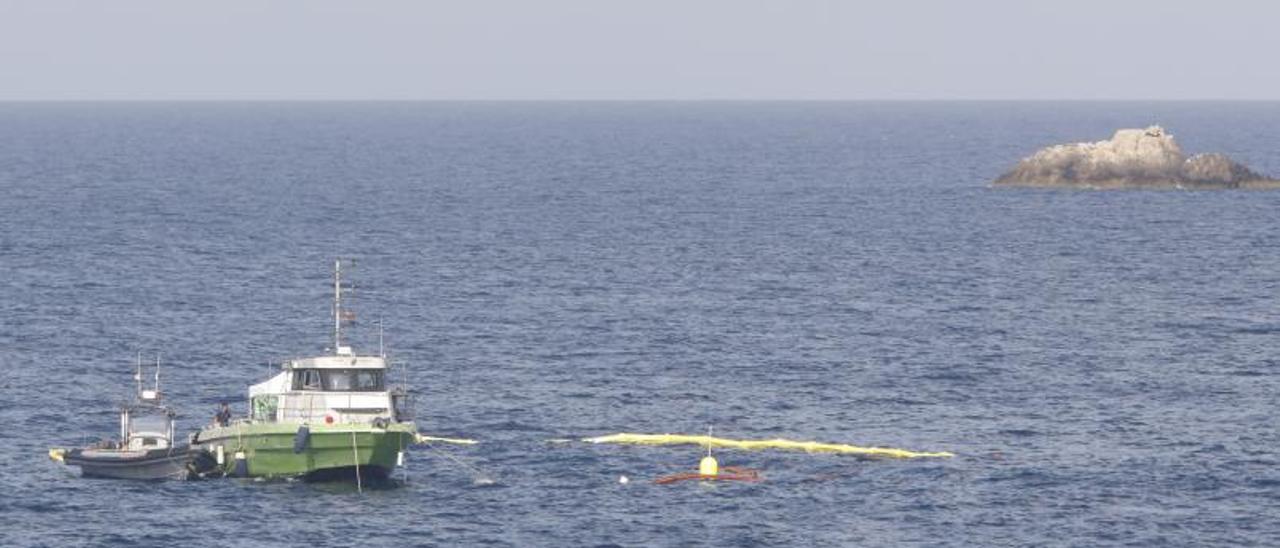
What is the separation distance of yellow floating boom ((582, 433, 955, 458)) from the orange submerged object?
3.31 m

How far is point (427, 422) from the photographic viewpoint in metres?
117

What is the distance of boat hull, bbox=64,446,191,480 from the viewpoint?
337 feet

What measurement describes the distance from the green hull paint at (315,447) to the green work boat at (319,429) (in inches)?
1.8

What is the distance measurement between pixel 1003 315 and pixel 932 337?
1312cm

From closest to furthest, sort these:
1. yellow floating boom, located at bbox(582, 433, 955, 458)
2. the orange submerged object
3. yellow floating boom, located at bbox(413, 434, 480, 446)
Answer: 1. the orange submerged object
2. yellow floating boom, located at bbox(582, 433, 955, 458)
3. yellow floating boom, located at bbox(413, 434, 480, 446)

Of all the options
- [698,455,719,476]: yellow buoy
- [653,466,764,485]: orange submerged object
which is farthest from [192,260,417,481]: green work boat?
[698,455,719,476]: yellow buoy

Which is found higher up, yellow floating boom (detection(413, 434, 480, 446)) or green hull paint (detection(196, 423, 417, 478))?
green hull paint (detection(196, 423, 417, 478))

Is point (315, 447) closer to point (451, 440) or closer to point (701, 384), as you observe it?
point (451, 440)

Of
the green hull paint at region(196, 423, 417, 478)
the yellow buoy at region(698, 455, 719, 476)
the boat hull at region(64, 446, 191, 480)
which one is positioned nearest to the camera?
the green hull paint at region(196, 423, 417, 478)

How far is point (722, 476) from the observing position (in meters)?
104

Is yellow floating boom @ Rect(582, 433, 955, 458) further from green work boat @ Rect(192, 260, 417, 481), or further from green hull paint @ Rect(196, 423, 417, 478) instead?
green hull paint @ Rect(196, 423, 417, 478)

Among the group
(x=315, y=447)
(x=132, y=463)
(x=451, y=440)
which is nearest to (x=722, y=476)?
(x=451, y=440)

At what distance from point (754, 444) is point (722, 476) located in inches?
281

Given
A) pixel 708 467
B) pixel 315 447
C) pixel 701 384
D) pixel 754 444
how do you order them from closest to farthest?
pixel 315 447 < pixel 708 467 < pixel 754 444 < pixel 701 384
